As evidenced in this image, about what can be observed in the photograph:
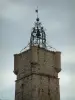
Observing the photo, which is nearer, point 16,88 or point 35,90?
point 35,90

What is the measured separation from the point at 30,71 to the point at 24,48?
438 centimetres

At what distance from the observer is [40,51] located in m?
54.7

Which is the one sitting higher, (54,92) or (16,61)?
(16,61)

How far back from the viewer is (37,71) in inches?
2106

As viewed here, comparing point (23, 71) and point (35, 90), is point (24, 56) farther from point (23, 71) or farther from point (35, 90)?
point (35, 90)

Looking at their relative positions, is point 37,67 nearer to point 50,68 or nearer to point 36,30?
point 50,68

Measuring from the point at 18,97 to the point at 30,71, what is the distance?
4.61 metres

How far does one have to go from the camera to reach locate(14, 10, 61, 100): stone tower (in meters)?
53.1

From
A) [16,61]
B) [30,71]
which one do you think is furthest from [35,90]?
[16,61]

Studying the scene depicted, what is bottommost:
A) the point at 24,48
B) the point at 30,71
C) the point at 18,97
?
the point at 18,97

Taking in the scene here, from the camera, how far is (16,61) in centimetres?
5719

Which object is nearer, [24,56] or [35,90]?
[35,90]

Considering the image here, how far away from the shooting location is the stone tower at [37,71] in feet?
174

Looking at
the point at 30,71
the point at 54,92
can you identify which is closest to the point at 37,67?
the point at 30,71
